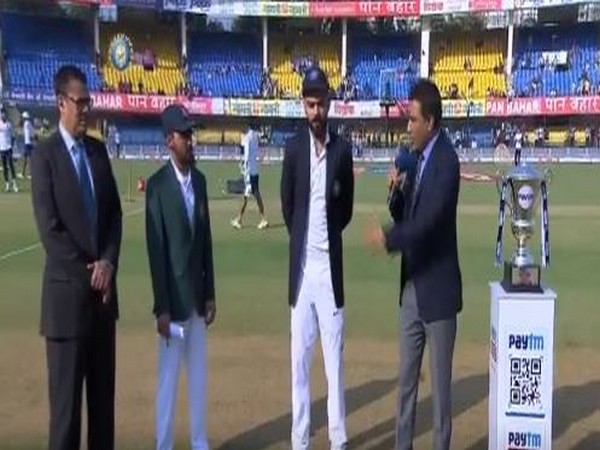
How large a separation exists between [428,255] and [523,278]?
58 centimetres

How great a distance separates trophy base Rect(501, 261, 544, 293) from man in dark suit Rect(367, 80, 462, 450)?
0.30m

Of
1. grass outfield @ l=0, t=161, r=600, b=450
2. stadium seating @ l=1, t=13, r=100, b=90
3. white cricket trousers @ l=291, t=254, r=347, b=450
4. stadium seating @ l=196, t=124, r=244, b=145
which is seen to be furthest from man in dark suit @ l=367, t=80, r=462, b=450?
stadium seating @ l=196, t=124, r=244, b=145

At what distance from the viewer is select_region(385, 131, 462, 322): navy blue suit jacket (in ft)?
16.3

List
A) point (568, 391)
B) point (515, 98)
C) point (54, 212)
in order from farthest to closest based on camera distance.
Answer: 1. point (515, 98)
2. point (568, 391)
3. point (54, 212)

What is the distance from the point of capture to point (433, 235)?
16.6 ft

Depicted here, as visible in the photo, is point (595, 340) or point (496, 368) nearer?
point (496, 368)

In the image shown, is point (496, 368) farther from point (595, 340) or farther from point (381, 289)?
point (381, 289)

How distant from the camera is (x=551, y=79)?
53.3 m

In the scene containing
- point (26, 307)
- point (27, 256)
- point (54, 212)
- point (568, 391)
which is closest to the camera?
point (54, 212)

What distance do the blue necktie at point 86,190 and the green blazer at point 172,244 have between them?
52cm

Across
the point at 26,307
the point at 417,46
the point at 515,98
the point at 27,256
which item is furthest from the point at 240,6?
the point at 26,307

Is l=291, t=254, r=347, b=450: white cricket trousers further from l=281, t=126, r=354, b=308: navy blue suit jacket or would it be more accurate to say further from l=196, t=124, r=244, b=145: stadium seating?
l=196, t=124, r=244, b=145: stadium seating

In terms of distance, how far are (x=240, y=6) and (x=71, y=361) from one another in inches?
2028

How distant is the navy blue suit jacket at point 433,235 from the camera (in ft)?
16.3
